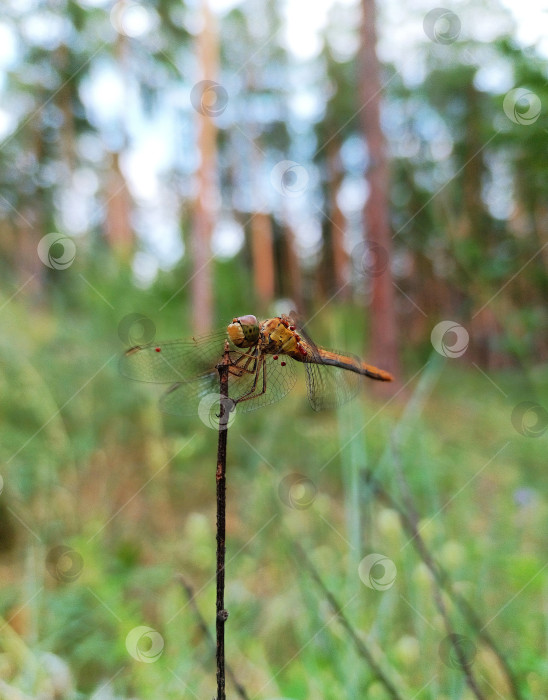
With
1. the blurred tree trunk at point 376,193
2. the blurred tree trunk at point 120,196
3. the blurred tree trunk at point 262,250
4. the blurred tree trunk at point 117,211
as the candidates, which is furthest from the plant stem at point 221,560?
the blurred tree trunk at point 262,250

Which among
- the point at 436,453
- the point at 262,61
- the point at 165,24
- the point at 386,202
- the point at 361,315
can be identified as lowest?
the point at 436,453

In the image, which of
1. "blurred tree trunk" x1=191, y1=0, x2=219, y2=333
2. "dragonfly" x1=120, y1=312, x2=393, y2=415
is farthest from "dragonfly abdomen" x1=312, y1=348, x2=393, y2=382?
"blurred tree trunk" x1=191, y1=0, x2=219, y2=333

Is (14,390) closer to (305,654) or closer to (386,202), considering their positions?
(305,654)

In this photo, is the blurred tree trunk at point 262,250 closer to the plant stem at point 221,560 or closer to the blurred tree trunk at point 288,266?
the blurred tree trunk at point 288,266

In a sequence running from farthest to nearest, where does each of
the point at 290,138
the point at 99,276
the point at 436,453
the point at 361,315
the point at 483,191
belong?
the point at 290,138 → the point at 483,191 → the point at 361,315 → the point at 99,276 → the point at 436,453

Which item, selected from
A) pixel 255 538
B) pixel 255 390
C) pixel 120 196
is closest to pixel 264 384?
pixel 255 390

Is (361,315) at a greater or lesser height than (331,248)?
lesser

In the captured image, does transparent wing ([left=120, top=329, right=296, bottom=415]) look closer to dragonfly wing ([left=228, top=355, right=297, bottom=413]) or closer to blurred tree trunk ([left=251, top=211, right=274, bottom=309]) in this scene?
dragonfly wing ([left=228, top=355, right=297, bottom=413])

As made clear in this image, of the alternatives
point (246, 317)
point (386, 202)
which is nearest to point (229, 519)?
point (246, 317)
